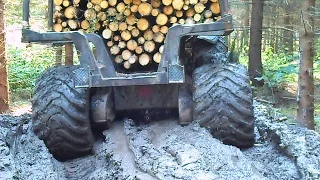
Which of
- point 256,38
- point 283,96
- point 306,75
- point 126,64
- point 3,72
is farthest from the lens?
point 256,38

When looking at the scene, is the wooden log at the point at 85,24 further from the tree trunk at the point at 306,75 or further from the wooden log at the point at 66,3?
the tree trunk at the point at 306,75

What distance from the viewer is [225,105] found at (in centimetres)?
462

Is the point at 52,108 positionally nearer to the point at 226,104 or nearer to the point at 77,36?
the point at 77,36

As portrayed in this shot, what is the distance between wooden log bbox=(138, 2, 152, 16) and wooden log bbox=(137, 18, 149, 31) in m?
0.09

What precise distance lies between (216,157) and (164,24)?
6.69 feet

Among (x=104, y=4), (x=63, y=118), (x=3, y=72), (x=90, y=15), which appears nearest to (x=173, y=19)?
(x=104, y=4)

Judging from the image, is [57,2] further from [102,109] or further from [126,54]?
[102,109]

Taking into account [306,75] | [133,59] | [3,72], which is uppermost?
[133,59]

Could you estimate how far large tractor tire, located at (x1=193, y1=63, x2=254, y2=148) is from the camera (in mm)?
4625

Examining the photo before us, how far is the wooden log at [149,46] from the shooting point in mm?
5125

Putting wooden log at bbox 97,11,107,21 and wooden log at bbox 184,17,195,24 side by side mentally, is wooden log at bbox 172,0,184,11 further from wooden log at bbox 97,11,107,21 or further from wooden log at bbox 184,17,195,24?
wooden log at bbox 97,11,107,21

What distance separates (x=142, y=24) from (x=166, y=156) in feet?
6.51

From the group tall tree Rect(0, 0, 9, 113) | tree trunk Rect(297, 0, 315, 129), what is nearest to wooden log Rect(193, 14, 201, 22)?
tree trunk Rect(297, 0, 315, 129)

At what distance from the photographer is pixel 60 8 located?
5156 mm
